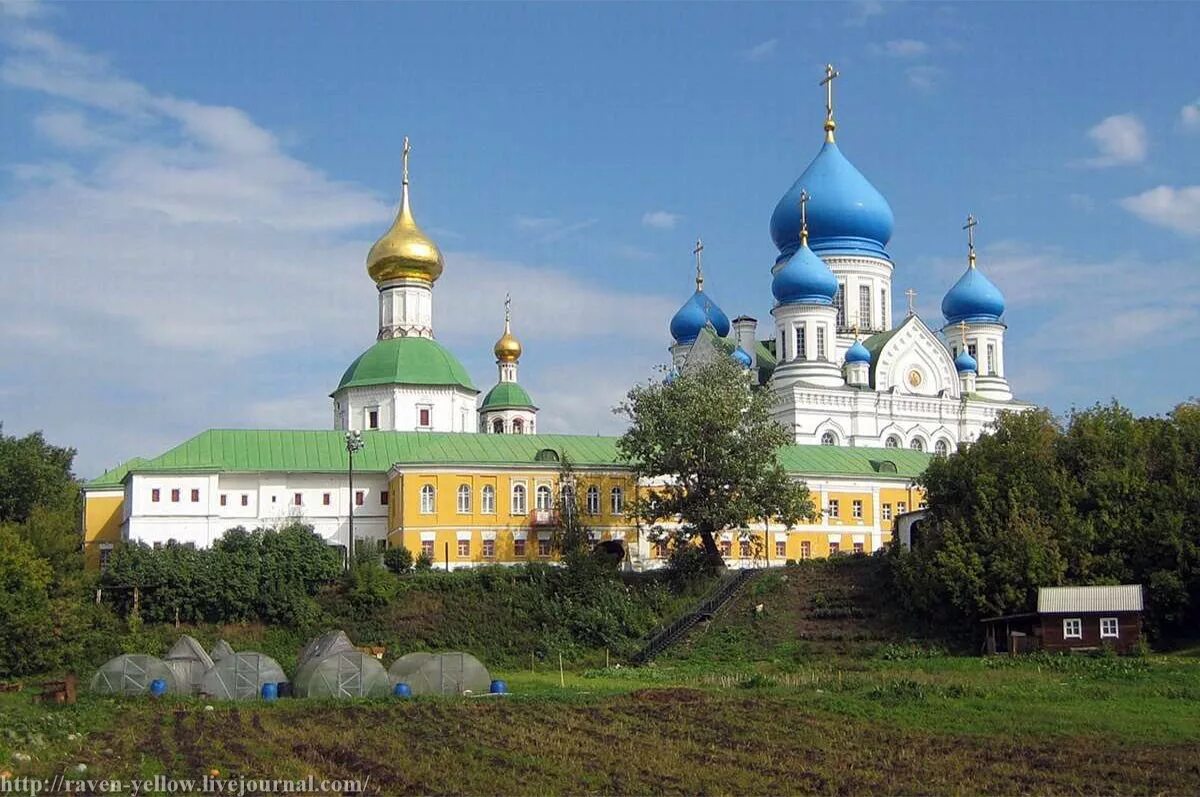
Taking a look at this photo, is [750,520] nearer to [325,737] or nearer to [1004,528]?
[1004,528]

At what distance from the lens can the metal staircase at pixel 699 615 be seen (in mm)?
42531

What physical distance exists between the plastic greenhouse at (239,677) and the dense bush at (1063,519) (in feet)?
55.0

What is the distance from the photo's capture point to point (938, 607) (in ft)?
140

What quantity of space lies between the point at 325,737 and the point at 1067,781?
10.8 meters

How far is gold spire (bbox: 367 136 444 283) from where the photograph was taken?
67438 millimetres

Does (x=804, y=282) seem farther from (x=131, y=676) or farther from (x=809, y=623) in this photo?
(x=131, y=676)

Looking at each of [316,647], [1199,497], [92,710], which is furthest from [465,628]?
[1199,497]

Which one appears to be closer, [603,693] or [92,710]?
[92,710]

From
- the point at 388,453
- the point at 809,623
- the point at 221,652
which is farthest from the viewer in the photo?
the point at 388,453

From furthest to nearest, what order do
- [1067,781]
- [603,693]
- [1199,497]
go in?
[1199,497] < [603,693] < [1067,781]

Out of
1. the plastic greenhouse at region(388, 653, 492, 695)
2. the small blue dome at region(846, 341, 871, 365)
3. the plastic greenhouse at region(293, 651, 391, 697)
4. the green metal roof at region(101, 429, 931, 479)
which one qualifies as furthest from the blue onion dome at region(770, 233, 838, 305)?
the plastic greenhouse at region(293, 651, 391, 697)

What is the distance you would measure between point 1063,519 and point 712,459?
10512 mm

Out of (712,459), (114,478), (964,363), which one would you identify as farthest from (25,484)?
(964,363)

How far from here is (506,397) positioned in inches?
3167
